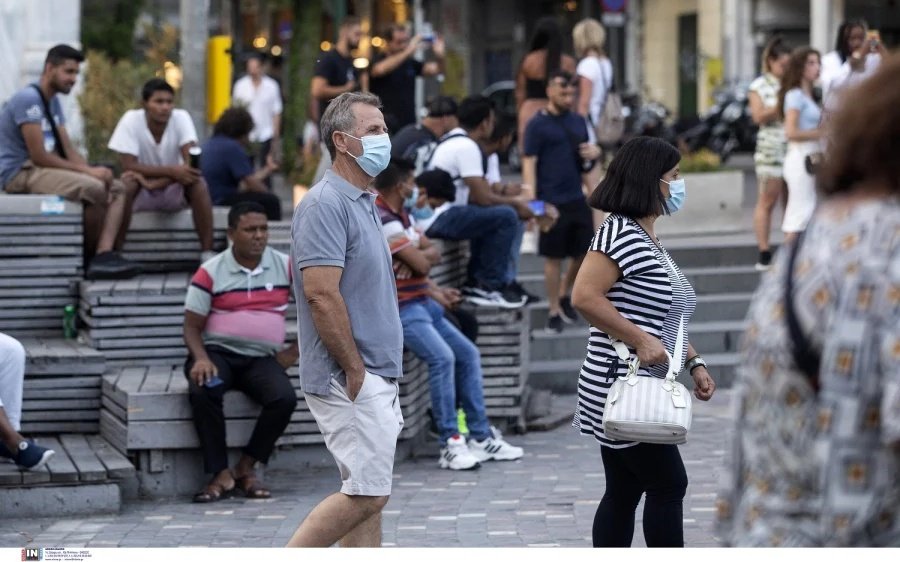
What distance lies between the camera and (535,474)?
28.8 feet

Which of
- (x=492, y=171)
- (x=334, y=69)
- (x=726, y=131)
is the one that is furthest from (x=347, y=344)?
(x=726, y=131)

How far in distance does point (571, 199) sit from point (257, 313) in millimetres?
3672

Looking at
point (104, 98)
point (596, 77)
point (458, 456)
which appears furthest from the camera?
point (596, 77)

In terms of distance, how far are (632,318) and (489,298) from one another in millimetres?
4755

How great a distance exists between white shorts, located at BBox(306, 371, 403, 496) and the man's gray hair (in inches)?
32.4

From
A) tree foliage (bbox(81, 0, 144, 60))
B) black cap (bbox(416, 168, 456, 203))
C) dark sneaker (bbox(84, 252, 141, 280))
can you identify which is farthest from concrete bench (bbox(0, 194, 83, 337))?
tree foliage (bbox(81, 0, 144, 60))

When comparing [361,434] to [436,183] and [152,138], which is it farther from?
[152,138]

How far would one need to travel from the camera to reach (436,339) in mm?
8953

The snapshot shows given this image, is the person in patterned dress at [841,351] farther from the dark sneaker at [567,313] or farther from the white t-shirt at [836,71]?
the white t-shirt at [836,71]

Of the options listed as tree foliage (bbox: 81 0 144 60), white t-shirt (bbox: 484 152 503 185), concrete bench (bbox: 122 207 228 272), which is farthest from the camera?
tree foliage (bbox: 81 0 144 60)

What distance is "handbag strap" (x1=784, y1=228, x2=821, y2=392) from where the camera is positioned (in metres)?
2.99

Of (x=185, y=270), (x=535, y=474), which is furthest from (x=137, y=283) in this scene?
(x=535, y=474)

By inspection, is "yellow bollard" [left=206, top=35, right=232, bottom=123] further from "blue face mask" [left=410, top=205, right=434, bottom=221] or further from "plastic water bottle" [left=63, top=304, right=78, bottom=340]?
"plastic water bottle" [left=63, top=304, right=78, bottom=340]

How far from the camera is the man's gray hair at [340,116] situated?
573 cm
